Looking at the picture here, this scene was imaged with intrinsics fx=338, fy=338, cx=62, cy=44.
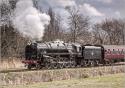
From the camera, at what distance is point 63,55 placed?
1280 inches

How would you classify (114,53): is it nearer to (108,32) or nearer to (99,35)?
(99,35)

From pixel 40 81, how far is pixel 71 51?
1211cm

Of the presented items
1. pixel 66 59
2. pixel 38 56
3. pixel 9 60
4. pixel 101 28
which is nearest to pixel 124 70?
pixel 66 59

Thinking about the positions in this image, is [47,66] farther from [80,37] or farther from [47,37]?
[80,37]

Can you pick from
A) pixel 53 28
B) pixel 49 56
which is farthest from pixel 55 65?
pixel 53 28

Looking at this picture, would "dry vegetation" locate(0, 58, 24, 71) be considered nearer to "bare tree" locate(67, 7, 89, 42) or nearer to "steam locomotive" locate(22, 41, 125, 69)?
"steam locomotive" locate(22, 41, 125, 69)

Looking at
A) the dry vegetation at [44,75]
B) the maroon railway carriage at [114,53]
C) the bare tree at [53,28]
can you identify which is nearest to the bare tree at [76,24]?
the bare tree at [53,28]

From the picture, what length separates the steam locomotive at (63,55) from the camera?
30.4 m

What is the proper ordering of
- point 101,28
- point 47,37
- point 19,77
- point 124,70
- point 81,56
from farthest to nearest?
point 101,28
point 47,37
point 81,56
point 124,70
point 19,77

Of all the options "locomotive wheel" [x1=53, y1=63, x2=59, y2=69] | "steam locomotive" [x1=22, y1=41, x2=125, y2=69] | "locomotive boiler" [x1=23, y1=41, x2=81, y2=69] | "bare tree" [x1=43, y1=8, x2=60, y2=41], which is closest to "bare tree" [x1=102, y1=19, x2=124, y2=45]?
"bare tree" [x1=43, y1=8, x2=60, y2=41]

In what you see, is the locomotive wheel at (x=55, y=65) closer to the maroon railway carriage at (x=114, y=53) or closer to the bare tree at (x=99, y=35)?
the maroon railway carriage at (x=114, y=53)

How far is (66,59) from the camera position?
32.1m

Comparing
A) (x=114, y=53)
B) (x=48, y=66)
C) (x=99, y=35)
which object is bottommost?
(x=48, y=66)

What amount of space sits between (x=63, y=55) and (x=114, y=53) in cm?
929
